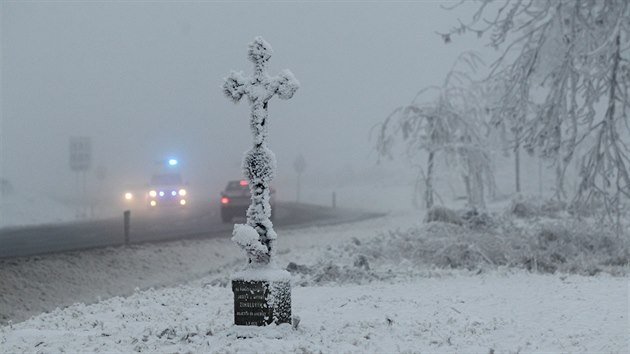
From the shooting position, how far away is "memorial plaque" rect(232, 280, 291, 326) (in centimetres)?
692

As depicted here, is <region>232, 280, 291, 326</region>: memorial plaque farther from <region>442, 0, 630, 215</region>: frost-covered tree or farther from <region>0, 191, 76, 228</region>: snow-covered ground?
<region>0, 191, 76, 228</region>: snow-covered ground

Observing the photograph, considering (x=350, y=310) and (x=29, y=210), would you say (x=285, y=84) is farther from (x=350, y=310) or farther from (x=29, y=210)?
(x=29, y=210)

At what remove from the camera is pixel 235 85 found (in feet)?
24.8

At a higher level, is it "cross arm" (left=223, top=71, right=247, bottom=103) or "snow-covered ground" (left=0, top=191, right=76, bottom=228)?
"cross arm" (left=223, top=71, right=247, bottom=103)

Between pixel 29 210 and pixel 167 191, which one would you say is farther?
pixel 29 210

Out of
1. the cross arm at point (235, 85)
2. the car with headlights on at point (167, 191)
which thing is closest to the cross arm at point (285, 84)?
the cross arm at point (235, 85)

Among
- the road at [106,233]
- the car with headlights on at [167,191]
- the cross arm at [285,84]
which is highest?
the cross arm at [285,84]

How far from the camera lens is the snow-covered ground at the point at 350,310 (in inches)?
255

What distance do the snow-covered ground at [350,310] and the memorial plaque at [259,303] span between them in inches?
5.8

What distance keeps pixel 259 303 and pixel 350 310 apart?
183 cm

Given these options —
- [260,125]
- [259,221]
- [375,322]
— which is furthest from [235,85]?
[375,322]

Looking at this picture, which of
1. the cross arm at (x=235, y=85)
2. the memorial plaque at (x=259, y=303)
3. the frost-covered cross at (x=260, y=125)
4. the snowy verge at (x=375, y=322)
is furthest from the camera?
the cross arm at (x=235, y=85)

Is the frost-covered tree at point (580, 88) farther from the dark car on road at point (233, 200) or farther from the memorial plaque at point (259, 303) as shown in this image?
the dark car on road at point (233, 200)

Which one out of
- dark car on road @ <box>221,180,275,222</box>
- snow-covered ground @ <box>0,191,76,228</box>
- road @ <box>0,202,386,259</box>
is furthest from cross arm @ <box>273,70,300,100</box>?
snow-covered ground @ <box>0,191,76,228</box>
